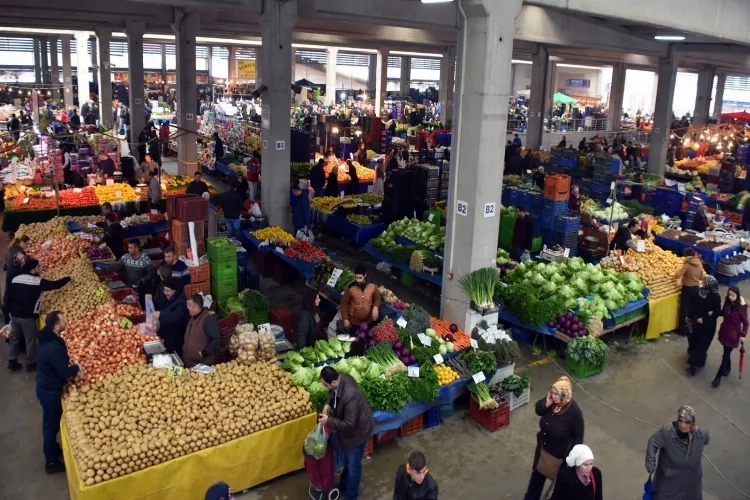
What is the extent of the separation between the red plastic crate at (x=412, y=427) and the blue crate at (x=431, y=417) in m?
0.06

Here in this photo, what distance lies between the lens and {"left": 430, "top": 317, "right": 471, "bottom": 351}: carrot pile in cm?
821

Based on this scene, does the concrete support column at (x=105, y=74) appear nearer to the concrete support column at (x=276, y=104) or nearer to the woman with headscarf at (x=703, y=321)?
the concrete support column at (x=276, y=104)

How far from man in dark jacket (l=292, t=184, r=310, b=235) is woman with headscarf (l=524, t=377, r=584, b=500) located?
8.26 metres

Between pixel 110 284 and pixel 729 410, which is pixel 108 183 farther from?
pixel 729 410

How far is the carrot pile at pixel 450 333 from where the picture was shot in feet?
26.9

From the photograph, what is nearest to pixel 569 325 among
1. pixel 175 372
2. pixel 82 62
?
pixel 175 372

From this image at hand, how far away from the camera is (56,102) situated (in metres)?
34.7

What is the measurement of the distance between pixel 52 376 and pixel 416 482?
3636 millimetres

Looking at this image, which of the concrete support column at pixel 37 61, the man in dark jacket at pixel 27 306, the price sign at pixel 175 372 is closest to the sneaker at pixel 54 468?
the price sign at pixel 175 372

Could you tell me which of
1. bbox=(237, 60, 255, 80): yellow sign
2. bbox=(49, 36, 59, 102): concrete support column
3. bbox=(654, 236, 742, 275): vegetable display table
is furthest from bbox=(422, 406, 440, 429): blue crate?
bbox=(237, 60, 255, 80): yellow sign

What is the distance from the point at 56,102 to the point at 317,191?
2379cm

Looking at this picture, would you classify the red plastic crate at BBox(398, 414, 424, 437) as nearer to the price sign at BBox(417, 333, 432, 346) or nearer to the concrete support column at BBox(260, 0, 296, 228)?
the price sign at BBox(417, 333, 432, 346)

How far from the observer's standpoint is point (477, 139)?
28.1 feet

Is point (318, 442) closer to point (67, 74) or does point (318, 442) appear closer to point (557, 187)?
point (557, 187)
